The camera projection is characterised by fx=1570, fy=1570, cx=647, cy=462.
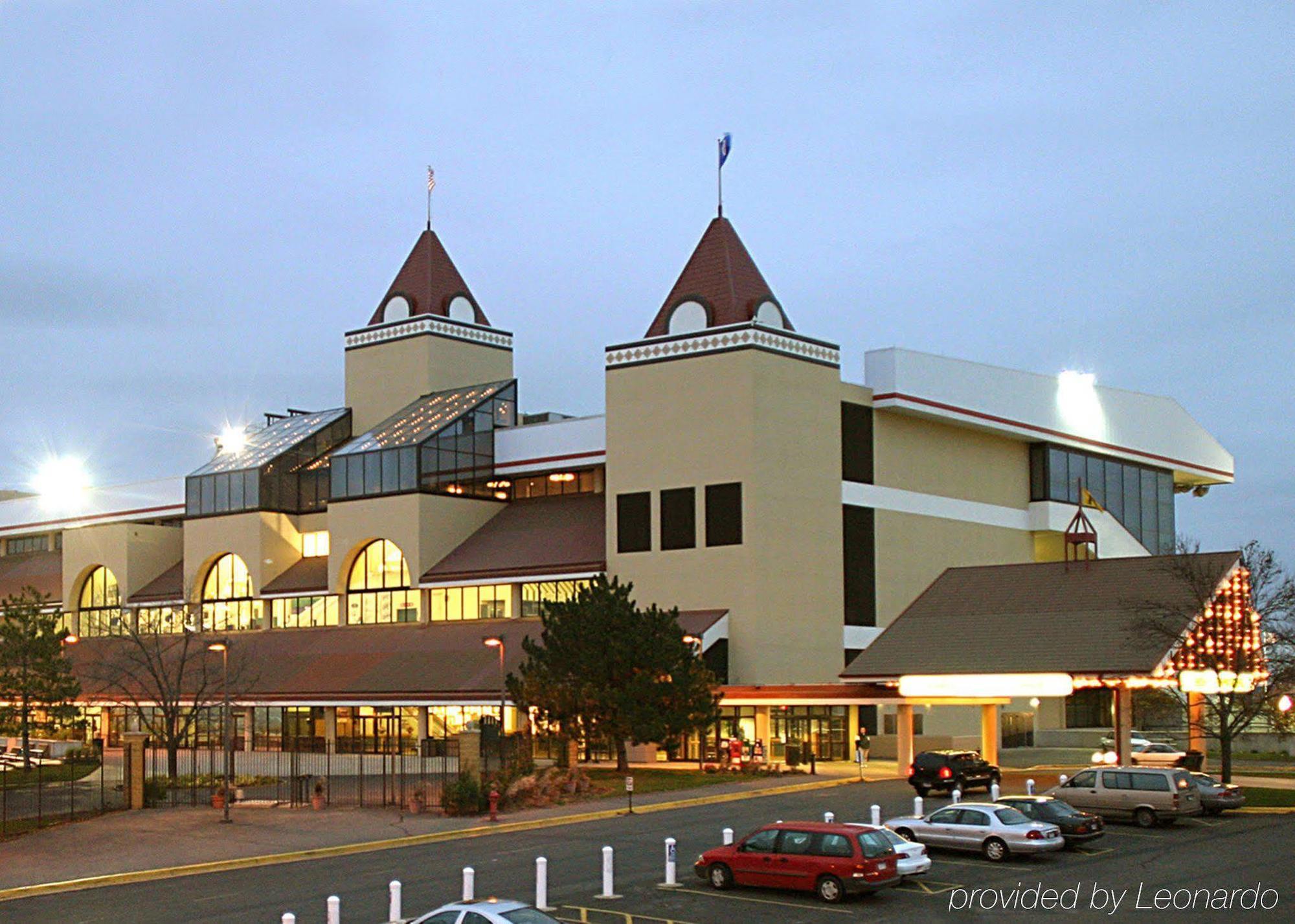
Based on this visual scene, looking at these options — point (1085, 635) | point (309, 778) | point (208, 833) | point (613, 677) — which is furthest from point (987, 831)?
point (309, 778)

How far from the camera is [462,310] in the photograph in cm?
8625

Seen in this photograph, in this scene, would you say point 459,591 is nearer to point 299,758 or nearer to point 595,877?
point 299,758

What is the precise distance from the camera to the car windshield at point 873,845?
92.7ft

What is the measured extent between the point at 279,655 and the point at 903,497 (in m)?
29.8

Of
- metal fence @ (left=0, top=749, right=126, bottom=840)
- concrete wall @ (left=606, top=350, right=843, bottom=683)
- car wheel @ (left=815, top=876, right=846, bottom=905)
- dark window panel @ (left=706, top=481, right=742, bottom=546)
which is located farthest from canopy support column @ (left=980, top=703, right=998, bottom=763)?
metal fence @ (left=0, top=749, right=126, bottom=840)

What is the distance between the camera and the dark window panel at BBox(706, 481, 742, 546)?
6319cm

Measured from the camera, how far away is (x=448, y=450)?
73.8m

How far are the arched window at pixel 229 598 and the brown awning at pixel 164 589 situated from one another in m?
1.55

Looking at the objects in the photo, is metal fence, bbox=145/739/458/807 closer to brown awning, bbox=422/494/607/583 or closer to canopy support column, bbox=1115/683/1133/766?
brown awning, bbox=422/494/607/583

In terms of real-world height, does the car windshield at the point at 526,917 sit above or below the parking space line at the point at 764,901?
above

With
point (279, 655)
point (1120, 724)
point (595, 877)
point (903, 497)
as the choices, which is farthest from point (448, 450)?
point (595, 877)

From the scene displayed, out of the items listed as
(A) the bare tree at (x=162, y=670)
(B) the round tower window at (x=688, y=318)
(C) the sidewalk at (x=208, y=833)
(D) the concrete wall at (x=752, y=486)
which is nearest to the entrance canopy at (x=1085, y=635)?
(C) the sidewalk at (x=208, y=833)

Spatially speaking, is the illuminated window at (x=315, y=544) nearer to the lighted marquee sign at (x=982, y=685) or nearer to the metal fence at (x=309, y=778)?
the metal fence at (x=309, y=778)

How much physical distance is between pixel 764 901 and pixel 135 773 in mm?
25747
